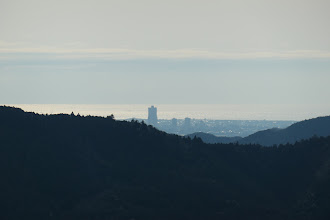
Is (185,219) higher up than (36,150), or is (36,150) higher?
(36,150)

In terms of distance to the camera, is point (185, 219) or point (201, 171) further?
point (201, 171)

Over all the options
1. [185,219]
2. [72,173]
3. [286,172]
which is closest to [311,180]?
[286,172]

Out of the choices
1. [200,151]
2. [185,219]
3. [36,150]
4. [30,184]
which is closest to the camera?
[185,219]

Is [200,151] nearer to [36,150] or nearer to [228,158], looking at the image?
[228,158]

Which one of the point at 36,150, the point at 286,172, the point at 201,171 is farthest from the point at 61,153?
the point at 286,172

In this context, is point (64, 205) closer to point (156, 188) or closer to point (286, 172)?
point (156, 188)

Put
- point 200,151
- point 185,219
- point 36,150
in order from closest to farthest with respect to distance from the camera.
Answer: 1. point 185,219
2. point 36,150
3. point 200,151

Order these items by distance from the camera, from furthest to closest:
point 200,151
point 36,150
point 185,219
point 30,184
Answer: point 200,151 < point 36,150 < point 30,184 < point 185,219
